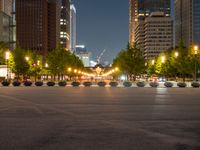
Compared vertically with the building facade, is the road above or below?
below

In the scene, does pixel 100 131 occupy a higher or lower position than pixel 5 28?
lower

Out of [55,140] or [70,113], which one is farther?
[70,113]

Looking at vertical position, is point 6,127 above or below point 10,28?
below

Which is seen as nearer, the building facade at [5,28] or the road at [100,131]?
the road at [100,131]

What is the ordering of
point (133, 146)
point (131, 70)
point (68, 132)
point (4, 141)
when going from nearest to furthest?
point (133, 146) < point (4, 141) < point (68, 132) < point (131, 70)

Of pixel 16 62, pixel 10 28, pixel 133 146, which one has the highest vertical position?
pixel 10 28

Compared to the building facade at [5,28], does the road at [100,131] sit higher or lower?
lower

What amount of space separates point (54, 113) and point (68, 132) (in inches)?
245

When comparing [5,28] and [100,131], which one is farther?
[5,28]

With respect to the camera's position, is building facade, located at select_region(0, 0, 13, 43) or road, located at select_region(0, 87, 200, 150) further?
building facade, located at select_region(0, 0, 13, 43)

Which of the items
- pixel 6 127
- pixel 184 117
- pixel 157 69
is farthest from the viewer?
pixel 157 69

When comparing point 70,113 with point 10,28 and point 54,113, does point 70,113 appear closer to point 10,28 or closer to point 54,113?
point 54,113

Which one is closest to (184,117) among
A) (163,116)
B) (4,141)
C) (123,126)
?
(163,116)

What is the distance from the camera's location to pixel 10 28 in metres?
149
